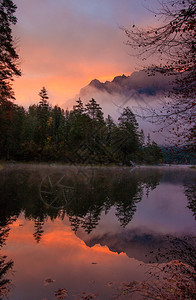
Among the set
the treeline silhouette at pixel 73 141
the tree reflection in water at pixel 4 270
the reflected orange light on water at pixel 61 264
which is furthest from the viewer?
the treeline silhouette at pixel 73 141

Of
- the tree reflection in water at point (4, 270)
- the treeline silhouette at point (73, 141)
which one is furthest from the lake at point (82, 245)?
the treeline silhouette at point (73, 141)

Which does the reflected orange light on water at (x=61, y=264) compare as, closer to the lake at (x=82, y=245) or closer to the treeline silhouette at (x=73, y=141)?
the lake at (x=82, y=245)

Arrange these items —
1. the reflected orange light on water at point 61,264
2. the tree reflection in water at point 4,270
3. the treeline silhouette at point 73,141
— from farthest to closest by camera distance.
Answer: the treeline silhouette at point 73,141
the reflected orange light on water at point 61,264
the tree reflection in water at point 4,270

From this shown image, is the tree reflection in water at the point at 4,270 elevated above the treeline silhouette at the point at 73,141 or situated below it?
below

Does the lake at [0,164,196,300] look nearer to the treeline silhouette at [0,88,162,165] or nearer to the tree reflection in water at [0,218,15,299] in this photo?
the tree reflection in water at [0,218,15,299]

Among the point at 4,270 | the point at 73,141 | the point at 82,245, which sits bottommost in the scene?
the point at 82,245

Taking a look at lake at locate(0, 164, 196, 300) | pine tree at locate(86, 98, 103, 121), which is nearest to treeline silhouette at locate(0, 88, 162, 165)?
pine tree at locate(86, 98, 103, 121)

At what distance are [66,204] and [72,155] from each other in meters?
54.1

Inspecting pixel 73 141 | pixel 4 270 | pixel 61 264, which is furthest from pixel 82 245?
pixel 73 141

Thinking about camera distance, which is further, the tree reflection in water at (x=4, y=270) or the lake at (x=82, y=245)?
the lake at (x=82, y=245)

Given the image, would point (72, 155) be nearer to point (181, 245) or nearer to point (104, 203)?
point (104, 203)

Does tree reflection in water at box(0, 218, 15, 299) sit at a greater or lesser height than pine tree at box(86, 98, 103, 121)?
lesser

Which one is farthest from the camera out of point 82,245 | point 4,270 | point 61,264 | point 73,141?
point 73,141

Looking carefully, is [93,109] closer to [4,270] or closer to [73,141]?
[73,141]
